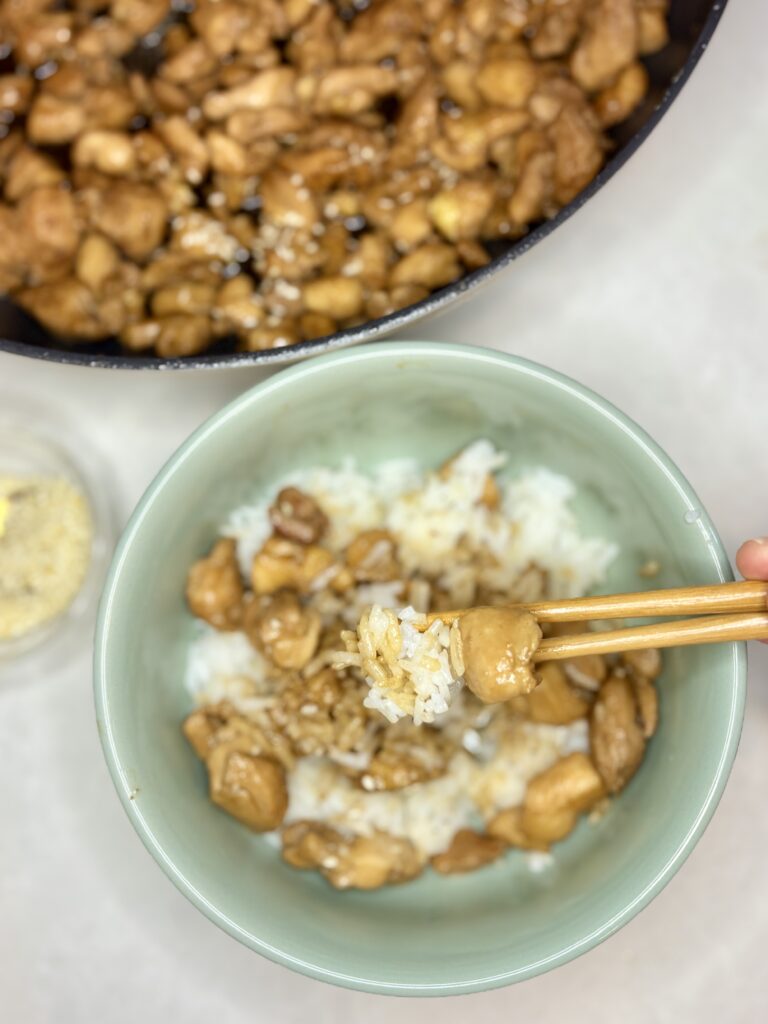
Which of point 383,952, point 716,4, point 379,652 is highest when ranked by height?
point 716,4

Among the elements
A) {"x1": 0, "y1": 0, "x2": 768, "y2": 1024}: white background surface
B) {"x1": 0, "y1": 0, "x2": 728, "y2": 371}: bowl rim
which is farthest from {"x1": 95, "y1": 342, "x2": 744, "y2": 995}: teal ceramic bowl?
{"x1": 0, "y1": 0, "x2": 768, "y2": 1024}: white background surface

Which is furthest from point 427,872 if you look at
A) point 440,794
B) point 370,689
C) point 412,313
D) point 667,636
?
point 412,313

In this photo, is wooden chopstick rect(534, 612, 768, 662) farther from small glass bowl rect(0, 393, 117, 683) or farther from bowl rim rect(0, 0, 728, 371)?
small glass bowl rect(0, 393, 117, 683)

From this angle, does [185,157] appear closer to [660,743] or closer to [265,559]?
[265,559]

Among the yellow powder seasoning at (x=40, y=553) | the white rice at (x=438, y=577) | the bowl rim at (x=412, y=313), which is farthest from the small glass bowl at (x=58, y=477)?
the bowl rim at (x=412, y=313)

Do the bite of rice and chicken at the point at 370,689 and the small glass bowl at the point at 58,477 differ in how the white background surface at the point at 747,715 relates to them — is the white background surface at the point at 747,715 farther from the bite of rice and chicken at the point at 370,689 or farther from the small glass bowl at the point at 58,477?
the bite of rice and chicken at the point at 370,689

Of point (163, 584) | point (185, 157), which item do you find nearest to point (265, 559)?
point (163, 584)

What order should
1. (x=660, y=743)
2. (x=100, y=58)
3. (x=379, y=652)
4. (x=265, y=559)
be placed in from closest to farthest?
1. (x=379, y=652)
2. (x=660, y=743)
3. (x=265, y=559)
4. (x=100, y=58)
